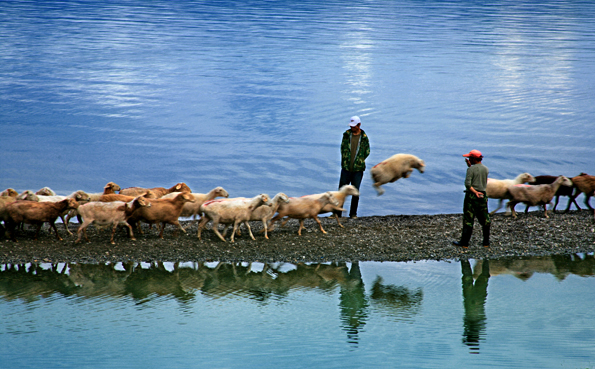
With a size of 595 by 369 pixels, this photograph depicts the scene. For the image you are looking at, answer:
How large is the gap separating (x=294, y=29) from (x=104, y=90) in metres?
25.6

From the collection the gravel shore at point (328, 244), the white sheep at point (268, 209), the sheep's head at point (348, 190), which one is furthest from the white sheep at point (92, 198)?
the sheep's head at point (348, 190)

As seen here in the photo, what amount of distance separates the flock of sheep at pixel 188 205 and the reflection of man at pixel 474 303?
3386mm

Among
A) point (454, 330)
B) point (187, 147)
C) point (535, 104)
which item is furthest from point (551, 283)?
point (535, 104)

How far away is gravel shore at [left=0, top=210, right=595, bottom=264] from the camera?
1141cm

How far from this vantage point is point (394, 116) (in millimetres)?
35938

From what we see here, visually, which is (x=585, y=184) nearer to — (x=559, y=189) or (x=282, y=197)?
(x=559, y=189)

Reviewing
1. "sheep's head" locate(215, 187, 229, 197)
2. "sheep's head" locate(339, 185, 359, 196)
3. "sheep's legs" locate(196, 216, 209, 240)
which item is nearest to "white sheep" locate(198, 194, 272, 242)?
"sheep's legs" locate(196, 216, 209, 240)

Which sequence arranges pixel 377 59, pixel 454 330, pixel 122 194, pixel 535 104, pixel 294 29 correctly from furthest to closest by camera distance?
1. pixel 294 29
2. pixel 377 59
3. pixel 535 104
4. pixel 122 194
5. pixel 454 330

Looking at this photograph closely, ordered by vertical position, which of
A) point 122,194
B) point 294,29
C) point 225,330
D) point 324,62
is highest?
point 294,29

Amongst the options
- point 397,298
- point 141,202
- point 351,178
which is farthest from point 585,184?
point 141,202

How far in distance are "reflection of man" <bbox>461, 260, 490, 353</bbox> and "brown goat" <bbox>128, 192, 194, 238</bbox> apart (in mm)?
5674

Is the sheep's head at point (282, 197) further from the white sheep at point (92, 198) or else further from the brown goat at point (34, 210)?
the brown goat at point (34, 210)

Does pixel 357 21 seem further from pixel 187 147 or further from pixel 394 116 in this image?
pixel 187 147

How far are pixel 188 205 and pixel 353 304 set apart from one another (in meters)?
5.03
